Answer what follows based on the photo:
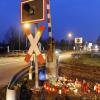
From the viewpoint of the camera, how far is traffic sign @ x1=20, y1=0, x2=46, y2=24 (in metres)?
11.4

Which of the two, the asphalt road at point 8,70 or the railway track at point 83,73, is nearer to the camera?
the asphalt road at point 8,70

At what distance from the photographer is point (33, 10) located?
1147 cm

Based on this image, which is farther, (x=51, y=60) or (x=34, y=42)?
(x=51, y=60)

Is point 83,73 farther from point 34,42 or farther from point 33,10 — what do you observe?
point 33,10

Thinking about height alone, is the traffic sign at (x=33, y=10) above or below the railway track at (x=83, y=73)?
above

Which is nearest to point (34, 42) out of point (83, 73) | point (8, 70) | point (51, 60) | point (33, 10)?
point (33, 10)

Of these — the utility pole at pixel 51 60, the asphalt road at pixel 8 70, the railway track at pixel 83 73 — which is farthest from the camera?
the railway track at pixel 83 73

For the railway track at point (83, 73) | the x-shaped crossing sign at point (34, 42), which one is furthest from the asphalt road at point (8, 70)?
the x-shaped crossing sign at point (34, 42)

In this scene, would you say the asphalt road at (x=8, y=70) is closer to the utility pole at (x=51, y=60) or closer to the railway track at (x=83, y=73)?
the utility pole at (x=51, y=60)

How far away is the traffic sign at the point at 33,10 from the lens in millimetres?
11359

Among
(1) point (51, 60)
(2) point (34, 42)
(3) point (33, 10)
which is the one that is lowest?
(1) point (51, 60)

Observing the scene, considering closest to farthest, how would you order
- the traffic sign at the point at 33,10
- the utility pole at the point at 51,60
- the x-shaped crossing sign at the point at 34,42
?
the x-shaped crossing sign at the point at 34,42 → the traffic sign at the point at 33,10 → the utility pole at the point at 51,60

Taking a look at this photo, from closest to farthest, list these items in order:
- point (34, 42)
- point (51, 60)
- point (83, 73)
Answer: point (34, 42) < point (51, 60) < point (83, 73)

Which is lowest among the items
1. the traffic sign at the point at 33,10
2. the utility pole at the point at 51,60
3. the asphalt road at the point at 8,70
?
the asphalt road at the point at 8,70
